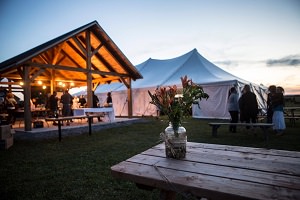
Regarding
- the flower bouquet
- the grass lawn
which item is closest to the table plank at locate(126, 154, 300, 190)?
the flower bouquet

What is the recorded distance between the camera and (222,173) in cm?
121

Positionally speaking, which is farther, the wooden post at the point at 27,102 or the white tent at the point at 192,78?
the white tent at the point at 192,78

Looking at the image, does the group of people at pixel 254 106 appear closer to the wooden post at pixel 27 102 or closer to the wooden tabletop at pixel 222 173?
the wooden tabletop at pixel 222 173

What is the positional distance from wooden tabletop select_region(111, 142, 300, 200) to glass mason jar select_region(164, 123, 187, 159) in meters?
0.06

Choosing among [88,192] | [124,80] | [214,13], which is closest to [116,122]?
[124,80]

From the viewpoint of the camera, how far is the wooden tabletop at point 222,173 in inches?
38.0

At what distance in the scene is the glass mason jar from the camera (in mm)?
1517

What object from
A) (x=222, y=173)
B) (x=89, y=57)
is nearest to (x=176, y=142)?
(x=222, y=173)

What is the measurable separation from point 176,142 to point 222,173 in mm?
431

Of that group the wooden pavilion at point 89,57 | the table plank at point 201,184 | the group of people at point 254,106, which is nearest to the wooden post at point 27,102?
the wooden pavilion at point 89,57

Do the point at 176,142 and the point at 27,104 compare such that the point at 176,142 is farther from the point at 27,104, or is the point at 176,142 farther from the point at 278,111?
the point at 27,104

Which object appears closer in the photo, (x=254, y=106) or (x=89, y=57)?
(x=254, y=106)

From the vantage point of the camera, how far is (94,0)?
43.9ft

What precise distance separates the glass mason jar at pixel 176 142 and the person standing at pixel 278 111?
627 centimetres
